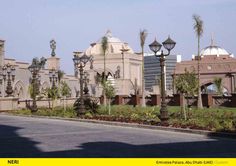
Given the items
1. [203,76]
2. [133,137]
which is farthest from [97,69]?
[133,137]

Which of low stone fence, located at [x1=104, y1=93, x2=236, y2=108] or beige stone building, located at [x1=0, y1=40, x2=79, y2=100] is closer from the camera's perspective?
low stone fence, located at [x1=104, y1=93, x2=236, y2=108]

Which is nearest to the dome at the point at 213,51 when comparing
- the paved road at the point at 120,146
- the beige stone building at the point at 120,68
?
the beige stone building at the point at 120,68

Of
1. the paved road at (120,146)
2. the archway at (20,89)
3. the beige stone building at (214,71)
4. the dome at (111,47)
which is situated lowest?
the paved road at (120,146)

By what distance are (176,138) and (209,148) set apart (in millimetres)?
2754

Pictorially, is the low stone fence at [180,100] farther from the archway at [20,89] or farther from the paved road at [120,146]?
the paved road at [120,146]

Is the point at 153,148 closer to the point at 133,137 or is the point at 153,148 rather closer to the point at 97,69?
the point at 133,137

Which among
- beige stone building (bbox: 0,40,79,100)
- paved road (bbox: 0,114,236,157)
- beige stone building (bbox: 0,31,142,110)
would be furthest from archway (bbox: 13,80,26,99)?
paved road (bbox: 0,114,236,157)

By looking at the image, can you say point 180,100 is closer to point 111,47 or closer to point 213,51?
point 111,47

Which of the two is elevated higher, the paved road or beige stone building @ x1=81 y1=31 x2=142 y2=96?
beige stone building @ x1=81 y1=31 x2=142 y2=96

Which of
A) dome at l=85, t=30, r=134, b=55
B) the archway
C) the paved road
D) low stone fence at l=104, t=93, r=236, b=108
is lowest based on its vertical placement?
the paved road

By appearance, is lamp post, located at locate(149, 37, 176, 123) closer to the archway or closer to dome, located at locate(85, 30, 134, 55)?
the archway

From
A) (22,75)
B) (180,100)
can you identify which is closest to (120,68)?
(22,75)

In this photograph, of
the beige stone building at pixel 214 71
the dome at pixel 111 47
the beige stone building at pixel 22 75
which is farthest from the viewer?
the dome at pixel 111 47

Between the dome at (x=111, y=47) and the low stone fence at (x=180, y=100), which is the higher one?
the dome at (x=111, y=47)
